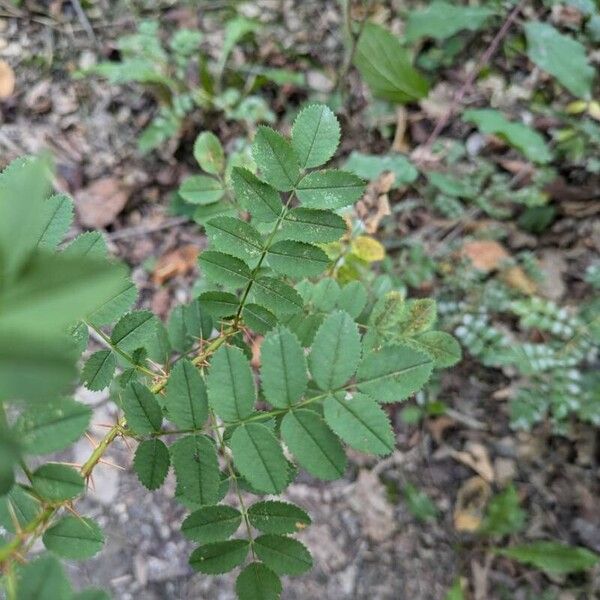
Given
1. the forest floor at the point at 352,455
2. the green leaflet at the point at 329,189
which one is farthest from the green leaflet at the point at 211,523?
the forest floor at the point at 352,455

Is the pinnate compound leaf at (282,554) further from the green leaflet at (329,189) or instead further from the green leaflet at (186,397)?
the green leaflet at (329,189)

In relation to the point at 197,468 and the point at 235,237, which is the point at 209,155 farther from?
the point at 197,468

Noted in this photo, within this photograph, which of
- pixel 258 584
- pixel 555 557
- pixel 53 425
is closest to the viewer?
pixel 53 425

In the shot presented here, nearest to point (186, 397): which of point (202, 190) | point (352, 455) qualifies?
point (202, 190)

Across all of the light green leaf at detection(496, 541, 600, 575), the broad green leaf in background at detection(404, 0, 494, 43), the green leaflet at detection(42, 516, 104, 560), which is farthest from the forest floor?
the green leaflet at detection(42, 516, 104, 560)

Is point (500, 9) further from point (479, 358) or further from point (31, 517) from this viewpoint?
point (31, 517)

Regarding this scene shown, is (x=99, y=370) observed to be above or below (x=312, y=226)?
below

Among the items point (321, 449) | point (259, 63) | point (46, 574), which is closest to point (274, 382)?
point (321, 449)
